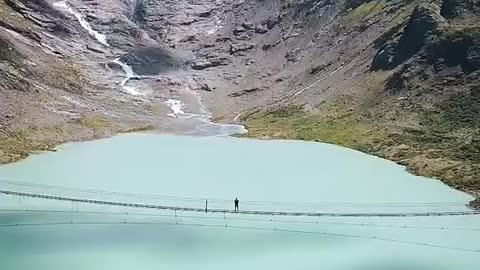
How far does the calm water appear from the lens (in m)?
41.7

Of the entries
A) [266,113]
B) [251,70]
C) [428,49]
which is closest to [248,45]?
[251,70]

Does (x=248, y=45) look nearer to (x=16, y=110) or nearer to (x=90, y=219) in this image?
(x=16, y=110)

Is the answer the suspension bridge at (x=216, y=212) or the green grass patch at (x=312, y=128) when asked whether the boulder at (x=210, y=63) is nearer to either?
the green grass patch at (x=312, y=128)

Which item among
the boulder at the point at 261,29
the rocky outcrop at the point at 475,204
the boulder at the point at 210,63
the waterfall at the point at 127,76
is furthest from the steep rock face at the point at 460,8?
the waterfall at the point at 127,76

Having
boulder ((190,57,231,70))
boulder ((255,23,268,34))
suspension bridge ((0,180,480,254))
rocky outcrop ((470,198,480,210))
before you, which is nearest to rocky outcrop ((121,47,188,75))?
boulder ((190,57,231,70))

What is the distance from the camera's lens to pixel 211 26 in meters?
180

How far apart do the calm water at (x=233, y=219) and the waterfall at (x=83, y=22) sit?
8828 cm

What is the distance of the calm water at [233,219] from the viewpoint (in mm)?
41688

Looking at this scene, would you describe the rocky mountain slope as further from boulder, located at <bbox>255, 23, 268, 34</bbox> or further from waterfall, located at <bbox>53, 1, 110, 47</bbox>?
boulder, located at <bbox>255, 23, 268, 34</bbox>

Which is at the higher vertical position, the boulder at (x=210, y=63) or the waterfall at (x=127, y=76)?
the boulder at (x=210, y=63)

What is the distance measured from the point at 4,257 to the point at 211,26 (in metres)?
144

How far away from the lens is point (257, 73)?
149m

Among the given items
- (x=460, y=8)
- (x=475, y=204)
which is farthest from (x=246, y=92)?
(x=475, y=204)

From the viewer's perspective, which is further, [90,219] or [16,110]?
[16,110]
